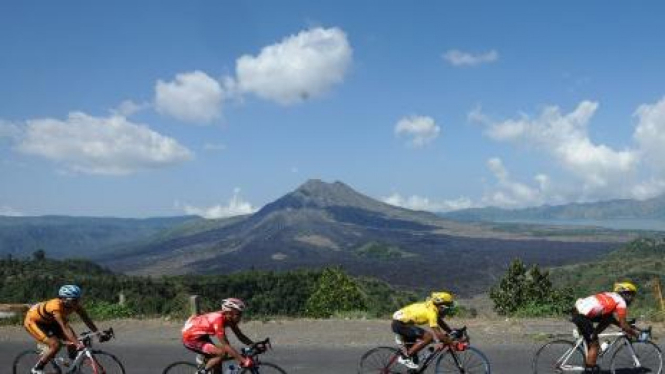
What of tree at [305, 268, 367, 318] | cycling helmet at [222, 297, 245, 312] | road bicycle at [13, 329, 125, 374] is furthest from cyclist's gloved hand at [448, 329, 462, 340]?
tree at [305, 268, 367, 318]

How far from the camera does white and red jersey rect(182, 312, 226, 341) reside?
10.4 m

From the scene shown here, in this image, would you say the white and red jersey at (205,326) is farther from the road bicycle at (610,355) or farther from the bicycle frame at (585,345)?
the bicycle frame at (585,345)

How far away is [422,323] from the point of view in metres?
11.7

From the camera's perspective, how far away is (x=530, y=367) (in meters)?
13.3

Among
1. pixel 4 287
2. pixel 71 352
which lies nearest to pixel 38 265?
pixel 4 287

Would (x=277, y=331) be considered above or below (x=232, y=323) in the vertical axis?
below

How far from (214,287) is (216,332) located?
392 feet

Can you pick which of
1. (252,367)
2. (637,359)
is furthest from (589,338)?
(252,367)

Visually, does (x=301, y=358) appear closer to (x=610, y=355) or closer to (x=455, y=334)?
(x=455, y=334)

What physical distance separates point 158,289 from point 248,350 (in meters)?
96.3

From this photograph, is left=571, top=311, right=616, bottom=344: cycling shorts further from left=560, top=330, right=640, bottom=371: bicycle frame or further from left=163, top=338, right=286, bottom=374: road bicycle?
left=163, top=338, right=286, bottom=374: road bicycle

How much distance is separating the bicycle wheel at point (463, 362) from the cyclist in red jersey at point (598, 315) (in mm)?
1575

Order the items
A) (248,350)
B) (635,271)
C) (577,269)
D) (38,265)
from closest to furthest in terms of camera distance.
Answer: (248,350) < (38,265) < (635,271) < (577,269)

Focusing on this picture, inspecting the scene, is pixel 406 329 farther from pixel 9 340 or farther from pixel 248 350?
pixel 9 340
